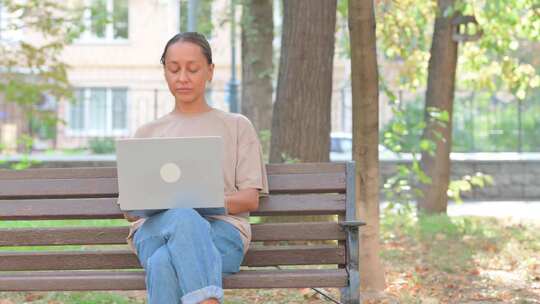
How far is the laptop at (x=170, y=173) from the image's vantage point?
486cm

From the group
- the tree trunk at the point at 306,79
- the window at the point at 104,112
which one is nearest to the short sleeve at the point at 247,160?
the tree trunk at the point at 306,79

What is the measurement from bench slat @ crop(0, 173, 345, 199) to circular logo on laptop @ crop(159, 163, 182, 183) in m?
0.86

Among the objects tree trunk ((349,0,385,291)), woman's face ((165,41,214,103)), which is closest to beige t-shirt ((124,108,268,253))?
woman's face ((165,41,214,103))

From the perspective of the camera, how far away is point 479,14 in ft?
42.5

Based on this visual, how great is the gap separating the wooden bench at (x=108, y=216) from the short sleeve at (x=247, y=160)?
0.35 metres

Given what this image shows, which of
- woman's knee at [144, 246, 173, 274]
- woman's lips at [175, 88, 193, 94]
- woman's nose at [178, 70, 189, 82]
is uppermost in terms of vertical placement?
woman's nose at [178, 70, 189, 82]

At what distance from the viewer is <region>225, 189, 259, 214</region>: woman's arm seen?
518 cm

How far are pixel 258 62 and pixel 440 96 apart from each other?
308 centimetres

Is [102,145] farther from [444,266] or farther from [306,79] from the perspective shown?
[444,266]

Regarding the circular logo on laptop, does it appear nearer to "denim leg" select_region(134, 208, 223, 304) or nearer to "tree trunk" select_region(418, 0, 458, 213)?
"denim leg" select_region(134, 208, 223, 304)

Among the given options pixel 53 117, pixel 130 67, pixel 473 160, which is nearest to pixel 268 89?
pixel 53 117

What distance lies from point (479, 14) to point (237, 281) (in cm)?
855

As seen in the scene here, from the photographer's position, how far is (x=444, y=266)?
8922 millimetres

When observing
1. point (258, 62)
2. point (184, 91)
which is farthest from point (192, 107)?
point (258, 62)
